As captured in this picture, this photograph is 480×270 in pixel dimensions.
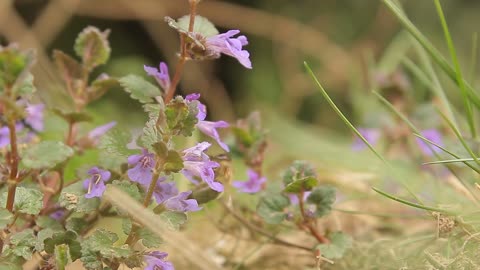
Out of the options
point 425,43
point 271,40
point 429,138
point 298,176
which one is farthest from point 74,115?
point 271,40

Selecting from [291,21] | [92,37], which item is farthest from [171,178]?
[291,21]

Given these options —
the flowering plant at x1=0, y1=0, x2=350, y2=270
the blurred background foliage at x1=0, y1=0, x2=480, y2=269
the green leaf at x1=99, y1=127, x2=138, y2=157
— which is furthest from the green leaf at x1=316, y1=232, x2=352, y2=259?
the blurred background foliage at x1=0, y1=0, x2=480, y2=269

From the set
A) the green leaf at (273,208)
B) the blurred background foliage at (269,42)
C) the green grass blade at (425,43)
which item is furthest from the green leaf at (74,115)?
the blurred background foliage at (269,42)

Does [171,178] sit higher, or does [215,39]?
[215,39]

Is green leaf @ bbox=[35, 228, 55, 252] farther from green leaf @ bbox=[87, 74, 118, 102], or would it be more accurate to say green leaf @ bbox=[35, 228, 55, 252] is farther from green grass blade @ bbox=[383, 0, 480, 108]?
green grass blade @ bbox=[383, 0, 480, 108]

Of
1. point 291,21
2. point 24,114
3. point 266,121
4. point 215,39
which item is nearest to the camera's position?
point 24,114

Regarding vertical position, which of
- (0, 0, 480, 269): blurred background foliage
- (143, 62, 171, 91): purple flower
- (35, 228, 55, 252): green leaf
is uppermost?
(143, 62, 171, 91): purple flower

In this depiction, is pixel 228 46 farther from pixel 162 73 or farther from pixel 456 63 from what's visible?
pixel 456 63

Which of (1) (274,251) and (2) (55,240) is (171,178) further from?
(1) (274,251)
